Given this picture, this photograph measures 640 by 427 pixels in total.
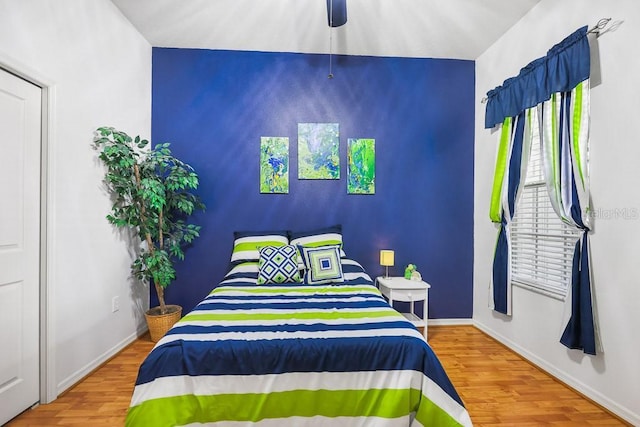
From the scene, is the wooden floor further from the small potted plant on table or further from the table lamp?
the table lamp

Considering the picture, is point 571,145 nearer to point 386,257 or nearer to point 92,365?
point 386,257

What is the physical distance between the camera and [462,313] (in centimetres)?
360

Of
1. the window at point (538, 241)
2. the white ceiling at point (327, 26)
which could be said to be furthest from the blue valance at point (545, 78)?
the white ceiling at point (327, 26)

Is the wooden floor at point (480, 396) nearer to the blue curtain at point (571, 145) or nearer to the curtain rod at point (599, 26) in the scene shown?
the blue curtain at point (571, 145)

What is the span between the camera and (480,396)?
216 cm

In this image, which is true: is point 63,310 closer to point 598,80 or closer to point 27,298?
point 27,298

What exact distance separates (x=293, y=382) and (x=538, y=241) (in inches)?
93.6

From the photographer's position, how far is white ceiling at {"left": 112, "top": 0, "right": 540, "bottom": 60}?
2.71m

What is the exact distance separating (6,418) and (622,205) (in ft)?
12.7

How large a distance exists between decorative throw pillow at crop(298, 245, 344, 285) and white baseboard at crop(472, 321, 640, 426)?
170 cm

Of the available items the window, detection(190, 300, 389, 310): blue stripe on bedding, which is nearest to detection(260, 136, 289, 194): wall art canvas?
detection(190, 300, 389, 310): blue stripe on bedding

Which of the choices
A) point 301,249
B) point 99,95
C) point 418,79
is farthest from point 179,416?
point 418,79

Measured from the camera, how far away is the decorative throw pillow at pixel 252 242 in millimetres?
3145

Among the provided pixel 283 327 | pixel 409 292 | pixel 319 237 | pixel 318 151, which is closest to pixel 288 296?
pixel 283 327
